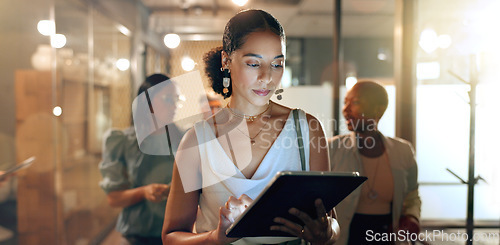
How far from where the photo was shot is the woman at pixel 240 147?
107 cm

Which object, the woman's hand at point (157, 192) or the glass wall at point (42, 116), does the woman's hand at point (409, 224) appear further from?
the glass wall at point (42, 116)

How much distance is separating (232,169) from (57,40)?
9.10 ft

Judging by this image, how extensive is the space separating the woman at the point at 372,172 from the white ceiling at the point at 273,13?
282cm

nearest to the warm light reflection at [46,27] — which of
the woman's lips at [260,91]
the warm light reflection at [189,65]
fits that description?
the warm light reflection at [189,65]

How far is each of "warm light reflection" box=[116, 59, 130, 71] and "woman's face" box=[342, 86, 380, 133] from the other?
3833mm

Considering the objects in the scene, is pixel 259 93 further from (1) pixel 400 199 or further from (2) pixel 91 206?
(2) pixel 91 206

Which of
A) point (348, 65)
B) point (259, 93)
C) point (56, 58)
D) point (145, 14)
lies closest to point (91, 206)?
point (56, 58)

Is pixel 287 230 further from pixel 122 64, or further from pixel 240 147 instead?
pixel 122 64

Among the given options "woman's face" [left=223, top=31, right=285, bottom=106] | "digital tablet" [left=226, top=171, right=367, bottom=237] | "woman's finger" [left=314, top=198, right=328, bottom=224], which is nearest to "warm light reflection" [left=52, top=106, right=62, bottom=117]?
"woman's face" [left=223, top=31, right=285, bottom=106]

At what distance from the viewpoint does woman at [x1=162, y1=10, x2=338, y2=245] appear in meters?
1.07

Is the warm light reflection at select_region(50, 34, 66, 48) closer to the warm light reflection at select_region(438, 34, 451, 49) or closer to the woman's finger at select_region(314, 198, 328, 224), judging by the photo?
the woman's finger at select_region(314, 198, 328, 224)

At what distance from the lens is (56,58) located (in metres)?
3.15

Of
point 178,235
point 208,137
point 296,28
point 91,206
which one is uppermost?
point 296,28

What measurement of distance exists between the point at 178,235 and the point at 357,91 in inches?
50.5
